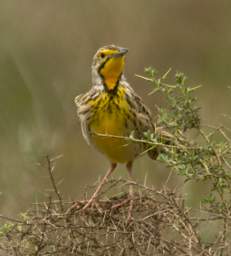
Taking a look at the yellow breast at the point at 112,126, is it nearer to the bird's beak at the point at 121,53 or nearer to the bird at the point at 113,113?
the bird at the point at 113,113

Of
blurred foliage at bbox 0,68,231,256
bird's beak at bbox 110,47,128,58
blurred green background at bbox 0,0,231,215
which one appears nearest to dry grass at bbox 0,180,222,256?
blurred foliage at bbox 0,68,231,256

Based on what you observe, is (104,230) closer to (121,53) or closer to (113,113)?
(113,113)

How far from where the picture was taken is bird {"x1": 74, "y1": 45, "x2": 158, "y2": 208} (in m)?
5.75

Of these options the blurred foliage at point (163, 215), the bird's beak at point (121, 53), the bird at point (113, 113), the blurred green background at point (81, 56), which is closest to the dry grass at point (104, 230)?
the blurred foliage at point (163, 215)

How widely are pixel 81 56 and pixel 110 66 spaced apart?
2152mm

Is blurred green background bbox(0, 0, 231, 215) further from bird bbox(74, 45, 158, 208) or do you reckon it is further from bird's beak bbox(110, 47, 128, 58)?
bird's beak bbox(110, 47, 128, 58)

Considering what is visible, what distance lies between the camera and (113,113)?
577cm

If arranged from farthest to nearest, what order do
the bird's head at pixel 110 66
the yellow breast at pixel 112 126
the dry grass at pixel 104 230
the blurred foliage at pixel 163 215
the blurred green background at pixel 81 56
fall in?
the blurred green background at pixel 81 56 → the bird's head at pixel 110 66 → the yellow breast at pixel 112 126 → the dry grass at pixel 104 230 → the blurred foliage at pixel 163 215

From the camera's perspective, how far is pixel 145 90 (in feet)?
25.2

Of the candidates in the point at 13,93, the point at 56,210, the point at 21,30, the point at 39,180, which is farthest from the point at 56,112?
the point at 56,210

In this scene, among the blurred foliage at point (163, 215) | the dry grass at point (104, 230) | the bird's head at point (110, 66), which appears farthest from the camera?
the bird's head at point (110, 66)

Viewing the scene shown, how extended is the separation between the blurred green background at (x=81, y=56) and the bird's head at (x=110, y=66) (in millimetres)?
567

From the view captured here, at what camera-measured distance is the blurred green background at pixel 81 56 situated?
7.02 meters

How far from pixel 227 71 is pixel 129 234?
3107 millimetres
